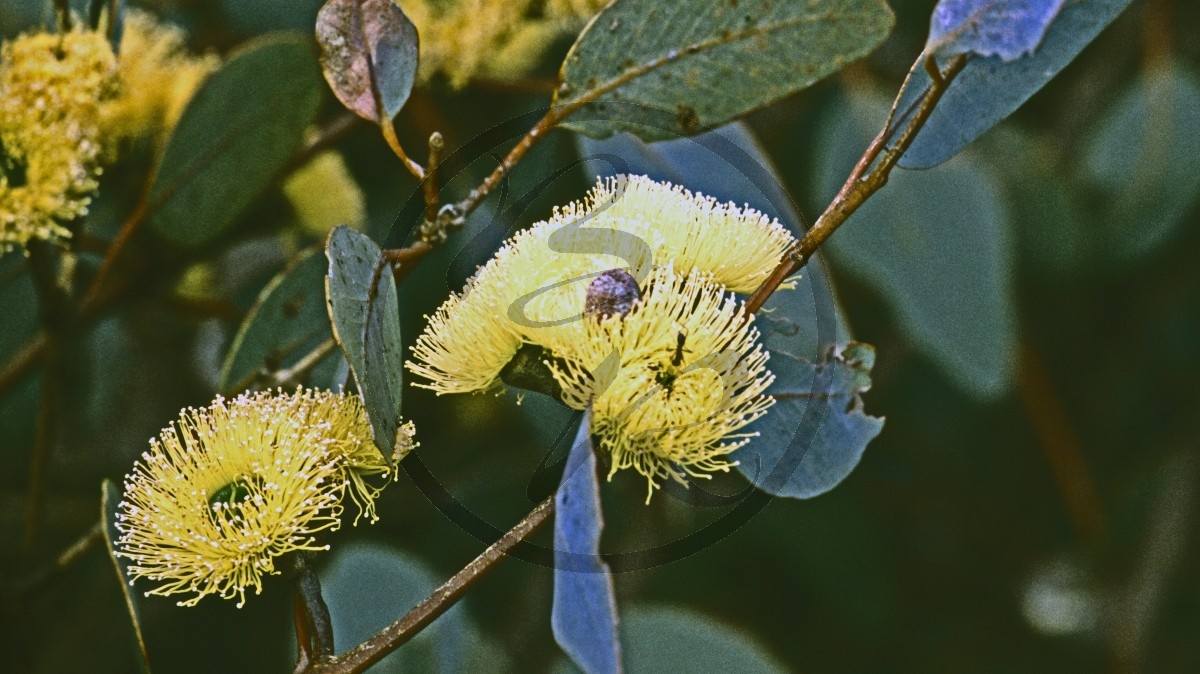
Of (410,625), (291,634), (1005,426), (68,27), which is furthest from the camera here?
(1005,426)

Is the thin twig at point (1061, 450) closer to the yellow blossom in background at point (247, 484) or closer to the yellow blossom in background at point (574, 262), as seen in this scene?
the yellow blossom in background at point (574, 262)

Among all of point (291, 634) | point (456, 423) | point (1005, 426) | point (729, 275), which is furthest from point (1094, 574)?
point (729, 275)

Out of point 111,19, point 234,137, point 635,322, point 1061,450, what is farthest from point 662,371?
point 1061,450

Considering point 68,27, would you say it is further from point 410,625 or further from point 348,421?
point 410,625

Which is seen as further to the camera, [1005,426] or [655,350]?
[1005,426]

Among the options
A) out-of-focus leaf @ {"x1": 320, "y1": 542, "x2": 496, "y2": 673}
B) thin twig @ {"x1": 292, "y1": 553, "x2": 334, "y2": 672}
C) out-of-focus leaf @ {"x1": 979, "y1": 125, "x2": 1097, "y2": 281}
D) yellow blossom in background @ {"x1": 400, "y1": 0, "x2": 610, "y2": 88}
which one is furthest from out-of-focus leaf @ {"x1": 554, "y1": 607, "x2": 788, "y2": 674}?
out-of-focus leaf @ {"x1": 979, "y1": 125, "x2": 1097, "y2": 281}

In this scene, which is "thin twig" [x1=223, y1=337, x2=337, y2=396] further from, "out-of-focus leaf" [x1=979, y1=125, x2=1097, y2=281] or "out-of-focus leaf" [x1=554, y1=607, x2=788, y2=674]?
"out-of-focus leaf" [x1=979, y1=125, x2=1097, y2=281]

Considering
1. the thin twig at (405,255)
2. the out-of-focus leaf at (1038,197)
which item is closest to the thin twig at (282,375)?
the thin twig at (405,255)

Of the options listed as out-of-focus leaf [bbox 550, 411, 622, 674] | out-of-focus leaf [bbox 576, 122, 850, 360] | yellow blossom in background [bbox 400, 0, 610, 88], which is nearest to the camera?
out-of-focus leaf [bbox 550, 411, 622, 674]
